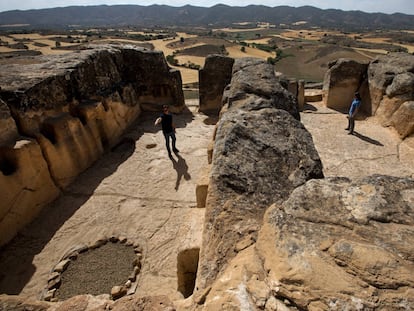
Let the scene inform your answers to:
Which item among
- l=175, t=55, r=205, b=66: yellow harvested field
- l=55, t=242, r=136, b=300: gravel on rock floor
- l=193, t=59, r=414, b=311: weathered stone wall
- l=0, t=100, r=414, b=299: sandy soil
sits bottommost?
l=55, t=242, r=136, b=300: gravel on rock floor

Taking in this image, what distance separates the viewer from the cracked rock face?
1329mm

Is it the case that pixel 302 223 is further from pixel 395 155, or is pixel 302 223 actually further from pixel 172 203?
pixel 395 155

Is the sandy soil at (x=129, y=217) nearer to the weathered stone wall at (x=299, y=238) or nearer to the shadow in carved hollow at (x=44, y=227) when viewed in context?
the shadow in carved hollow at (x=44, y=227)

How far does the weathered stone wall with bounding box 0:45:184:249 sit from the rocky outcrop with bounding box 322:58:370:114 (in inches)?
266

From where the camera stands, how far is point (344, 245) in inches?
61.0

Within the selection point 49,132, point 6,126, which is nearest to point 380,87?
point 49,132

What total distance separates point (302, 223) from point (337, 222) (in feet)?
0.69

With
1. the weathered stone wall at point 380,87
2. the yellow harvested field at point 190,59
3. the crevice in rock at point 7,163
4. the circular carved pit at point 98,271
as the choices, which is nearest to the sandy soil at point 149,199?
the circular carved pit at point 98,271

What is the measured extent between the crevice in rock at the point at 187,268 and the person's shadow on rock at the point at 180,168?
2948mm

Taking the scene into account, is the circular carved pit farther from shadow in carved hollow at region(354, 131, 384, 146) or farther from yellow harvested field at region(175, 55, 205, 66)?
yellow harvested field at region(175, 55, 205, 66)

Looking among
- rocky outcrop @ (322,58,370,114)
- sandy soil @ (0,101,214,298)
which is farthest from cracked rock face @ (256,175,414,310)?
rocky outcrop @ (322,58,370,114)

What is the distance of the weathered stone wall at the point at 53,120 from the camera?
17.3ft

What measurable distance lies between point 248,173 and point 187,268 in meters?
1.40

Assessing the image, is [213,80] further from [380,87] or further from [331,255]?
[331,255]
